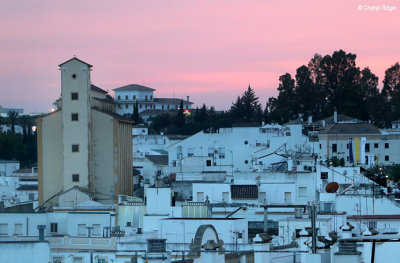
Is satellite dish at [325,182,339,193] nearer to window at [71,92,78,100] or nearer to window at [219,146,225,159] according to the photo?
window at [71,92,78,100]

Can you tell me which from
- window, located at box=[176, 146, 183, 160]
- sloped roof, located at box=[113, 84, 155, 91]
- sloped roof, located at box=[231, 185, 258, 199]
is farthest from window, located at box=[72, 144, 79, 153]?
sloped roof, located at box=[113, 84, 155, 91]

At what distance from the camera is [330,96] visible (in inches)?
4198

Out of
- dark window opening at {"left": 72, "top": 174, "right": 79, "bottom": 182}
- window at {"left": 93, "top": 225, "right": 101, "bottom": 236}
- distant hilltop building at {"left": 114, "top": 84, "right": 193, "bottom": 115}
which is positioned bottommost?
window at {"left": 93, "top": 225, "right": 101, "bottom": 236}

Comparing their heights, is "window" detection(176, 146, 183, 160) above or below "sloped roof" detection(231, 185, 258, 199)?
above

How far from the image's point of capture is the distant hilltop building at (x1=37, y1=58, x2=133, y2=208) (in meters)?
53.8

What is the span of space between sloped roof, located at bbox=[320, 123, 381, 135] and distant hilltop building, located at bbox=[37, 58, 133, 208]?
32.5m

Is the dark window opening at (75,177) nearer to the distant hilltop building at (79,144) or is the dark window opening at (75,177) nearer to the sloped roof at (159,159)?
the distant hilltop building at (79,144)

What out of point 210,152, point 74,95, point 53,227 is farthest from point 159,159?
point 53,227

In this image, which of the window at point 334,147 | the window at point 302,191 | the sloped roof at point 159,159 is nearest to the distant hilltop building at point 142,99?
the window at point 334,147

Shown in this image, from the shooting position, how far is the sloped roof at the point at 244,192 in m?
47.5

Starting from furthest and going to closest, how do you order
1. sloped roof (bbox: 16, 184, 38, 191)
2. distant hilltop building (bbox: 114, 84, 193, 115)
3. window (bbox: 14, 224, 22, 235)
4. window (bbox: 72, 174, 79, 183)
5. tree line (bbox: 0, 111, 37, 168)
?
distant hilltop building (bbox: 114, 84, 193, 115) → tree line (bbox: 0, 111, 37, 168) → sloped roof (bbox: 16, 184, 38, 191) → window (bbox: 72, 174, 79, 183) → window (bbox: 14, 224, 22, 235)

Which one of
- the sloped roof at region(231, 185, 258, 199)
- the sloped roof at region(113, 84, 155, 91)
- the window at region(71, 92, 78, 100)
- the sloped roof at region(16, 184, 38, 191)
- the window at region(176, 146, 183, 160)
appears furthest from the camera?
the sloped roof at region(113, 84, 155, 91)

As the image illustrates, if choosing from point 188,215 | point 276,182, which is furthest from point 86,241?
point 276,182

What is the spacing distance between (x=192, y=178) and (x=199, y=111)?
61.7 m
